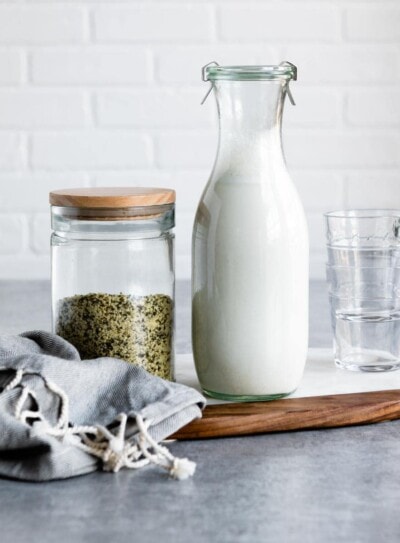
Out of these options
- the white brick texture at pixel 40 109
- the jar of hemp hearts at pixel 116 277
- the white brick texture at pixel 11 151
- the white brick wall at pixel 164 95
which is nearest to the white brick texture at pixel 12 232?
the white brick wall at pixel 164 95

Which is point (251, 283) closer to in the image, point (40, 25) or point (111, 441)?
point (111, 441)

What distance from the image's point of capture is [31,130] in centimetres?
255

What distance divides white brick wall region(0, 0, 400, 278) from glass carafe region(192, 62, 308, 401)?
138cm

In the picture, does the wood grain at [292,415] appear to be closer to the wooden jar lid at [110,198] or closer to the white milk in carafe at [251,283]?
the white milk in carafe at [251,283]

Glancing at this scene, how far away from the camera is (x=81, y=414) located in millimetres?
1071

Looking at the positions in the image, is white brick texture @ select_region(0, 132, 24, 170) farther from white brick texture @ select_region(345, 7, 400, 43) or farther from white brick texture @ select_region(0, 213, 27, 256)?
white brick texture @ select_region(345, 7, 400, 43)

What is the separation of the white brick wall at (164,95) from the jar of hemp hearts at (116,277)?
1.34m

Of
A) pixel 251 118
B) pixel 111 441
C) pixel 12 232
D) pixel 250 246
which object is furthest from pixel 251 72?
pixel 12 232

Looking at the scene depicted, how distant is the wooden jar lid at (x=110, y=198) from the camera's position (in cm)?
115

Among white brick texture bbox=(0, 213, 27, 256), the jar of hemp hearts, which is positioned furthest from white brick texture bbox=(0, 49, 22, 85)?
the jar of hemp hearts

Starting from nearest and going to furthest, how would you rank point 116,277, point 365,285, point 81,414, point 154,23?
point 81,414, point 116,277, point 365,285, point 154,23

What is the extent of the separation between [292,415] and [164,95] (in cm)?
151

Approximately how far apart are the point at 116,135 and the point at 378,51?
679mm

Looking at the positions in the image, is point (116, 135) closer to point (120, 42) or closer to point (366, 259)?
point (120, 42)
